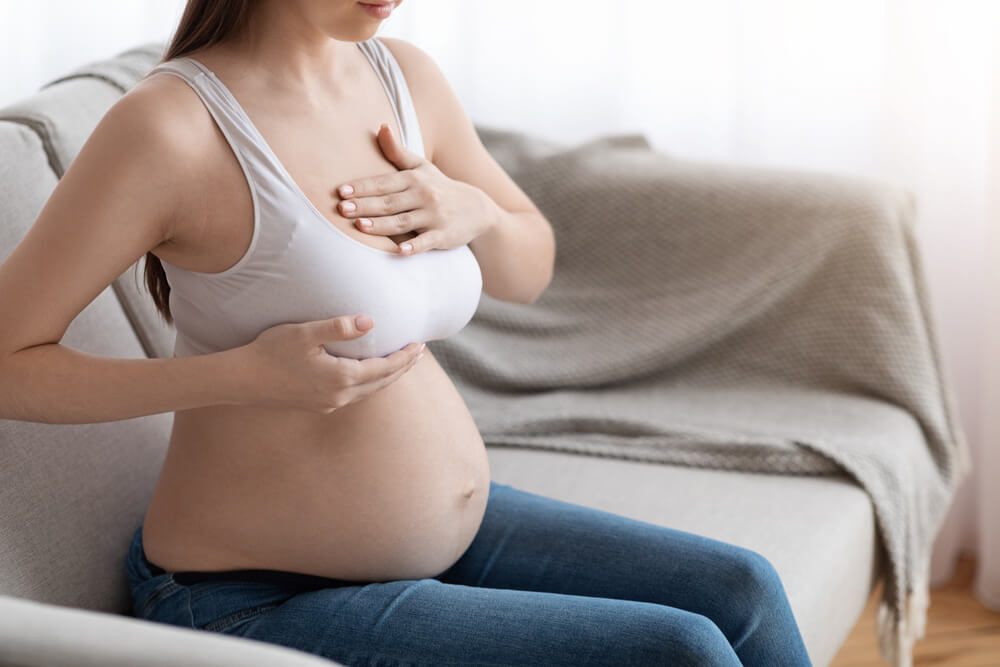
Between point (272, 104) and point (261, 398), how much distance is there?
28 cm

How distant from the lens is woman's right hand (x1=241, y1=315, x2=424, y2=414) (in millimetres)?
871

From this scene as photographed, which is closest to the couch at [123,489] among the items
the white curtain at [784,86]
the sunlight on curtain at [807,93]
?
the white curtain at [784,86]

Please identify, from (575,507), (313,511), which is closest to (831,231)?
(575,507)

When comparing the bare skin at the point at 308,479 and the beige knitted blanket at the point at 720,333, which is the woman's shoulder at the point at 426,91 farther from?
the beige knitted blanket at the point at 720,333

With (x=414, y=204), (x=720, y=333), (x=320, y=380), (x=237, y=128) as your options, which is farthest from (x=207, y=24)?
(x=720, y=333)

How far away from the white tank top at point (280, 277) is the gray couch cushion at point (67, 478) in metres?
0.24

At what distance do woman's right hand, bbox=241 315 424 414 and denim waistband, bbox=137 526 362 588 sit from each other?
0.18 meters

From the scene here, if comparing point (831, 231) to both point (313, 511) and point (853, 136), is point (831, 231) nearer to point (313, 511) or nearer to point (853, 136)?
point (853, 136)

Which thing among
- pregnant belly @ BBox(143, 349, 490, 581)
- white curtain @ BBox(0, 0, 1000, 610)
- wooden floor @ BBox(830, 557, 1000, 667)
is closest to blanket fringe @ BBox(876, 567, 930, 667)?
wooden floor @ BBox(830, 557, 1000, 667)

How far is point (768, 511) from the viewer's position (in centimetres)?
141

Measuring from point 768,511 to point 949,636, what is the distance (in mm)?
848

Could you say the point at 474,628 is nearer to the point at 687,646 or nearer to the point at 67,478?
the point at 687,646

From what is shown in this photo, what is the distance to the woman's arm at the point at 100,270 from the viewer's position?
0.85 meters

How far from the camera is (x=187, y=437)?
39.6 inches
